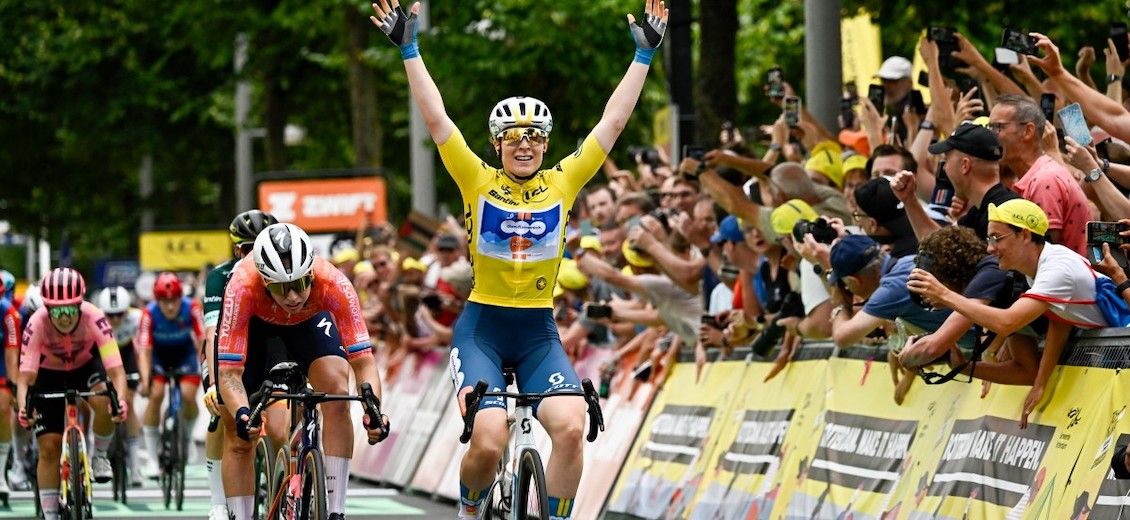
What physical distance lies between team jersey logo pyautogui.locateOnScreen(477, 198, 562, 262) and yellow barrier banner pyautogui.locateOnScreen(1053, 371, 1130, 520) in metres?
2.63

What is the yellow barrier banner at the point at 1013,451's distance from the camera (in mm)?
8375

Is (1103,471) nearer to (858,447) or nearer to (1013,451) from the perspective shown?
(1013,451)

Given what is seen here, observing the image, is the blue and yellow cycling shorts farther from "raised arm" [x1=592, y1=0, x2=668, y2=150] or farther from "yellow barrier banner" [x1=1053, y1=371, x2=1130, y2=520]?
"yellow barrier banner" [x1=1053, y1=371, x2=1130, y2=520]

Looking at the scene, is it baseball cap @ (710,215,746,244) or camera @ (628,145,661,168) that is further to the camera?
camera @ (628,145,661,168)

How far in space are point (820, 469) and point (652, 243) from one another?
290 centimetres

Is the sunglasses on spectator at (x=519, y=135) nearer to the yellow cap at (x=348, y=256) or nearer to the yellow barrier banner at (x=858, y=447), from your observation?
the yellow barrier banner at (x=858, y=447)

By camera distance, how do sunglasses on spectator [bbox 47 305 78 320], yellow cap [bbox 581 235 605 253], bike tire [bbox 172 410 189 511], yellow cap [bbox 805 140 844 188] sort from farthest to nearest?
bike tire [bbox 172 410 189 511] < yellow cap [bbox 581 235 605 253] < sunglasses on spectator [bbox 47 305 78 320] < yellow cap [bbox 805 140 844 188]

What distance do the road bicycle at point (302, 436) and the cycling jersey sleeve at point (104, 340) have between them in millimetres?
4910

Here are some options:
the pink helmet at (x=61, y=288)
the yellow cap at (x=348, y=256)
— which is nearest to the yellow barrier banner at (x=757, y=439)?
the pink helmet at (x=61, y=288)

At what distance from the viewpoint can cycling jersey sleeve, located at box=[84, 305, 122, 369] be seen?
15.0 meters

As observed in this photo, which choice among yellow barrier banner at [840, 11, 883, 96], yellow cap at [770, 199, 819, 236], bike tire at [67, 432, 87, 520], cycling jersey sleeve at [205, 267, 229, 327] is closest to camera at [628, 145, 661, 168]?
yellow barrier banner at [840, 11, 883, 96]

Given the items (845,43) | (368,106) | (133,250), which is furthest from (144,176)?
(845,43)

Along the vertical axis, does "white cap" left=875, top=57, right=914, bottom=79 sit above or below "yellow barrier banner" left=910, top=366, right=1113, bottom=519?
above

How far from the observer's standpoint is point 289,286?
33.9 ft
